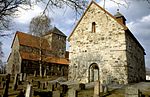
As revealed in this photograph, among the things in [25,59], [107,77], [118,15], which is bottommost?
[107,77]

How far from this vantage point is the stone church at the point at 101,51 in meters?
21.0

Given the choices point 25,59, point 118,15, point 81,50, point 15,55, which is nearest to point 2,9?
point 81,50

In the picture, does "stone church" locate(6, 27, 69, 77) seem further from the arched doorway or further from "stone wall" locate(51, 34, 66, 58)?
the arched doorway

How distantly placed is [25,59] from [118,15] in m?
24.2

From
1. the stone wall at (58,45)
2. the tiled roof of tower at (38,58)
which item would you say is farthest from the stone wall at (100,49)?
the stone wall at (58,45)

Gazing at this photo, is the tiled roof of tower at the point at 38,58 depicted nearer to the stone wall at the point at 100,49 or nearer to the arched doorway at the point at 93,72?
the stone wall at the point at 100,49

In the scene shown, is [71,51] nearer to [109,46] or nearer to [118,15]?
[109,46]

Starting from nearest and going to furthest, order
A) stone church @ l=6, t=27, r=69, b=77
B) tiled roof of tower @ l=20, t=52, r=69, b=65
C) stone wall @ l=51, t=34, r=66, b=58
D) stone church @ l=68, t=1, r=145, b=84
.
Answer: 1. stone church @ l=68, t=1, r=145, b=84
2. stone church @ l=6, t=27, r=69, b=77
3. tiled roof of tower @ l=20, t=52, r=69, b=65
4. stone wall @ l=51, t=34, r=66, b=58

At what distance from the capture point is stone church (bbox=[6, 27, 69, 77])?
141 ft

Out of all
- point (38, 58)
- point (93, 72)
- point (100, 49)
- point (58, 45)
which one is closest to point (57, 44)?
point (58, 45)

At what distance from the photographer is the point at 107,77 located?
69.7 feet

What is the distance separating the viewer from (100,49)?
22.5 m

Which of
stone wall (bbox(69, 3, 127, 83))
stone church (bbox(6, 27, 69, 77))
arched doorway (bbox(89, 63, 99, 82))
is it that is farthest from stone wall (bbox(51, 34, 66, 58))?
arched doorway (bbox(89, 63, 99, 82))

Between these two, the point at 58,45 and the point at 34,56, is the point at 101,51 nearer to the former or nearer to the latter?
the point at 34,56
